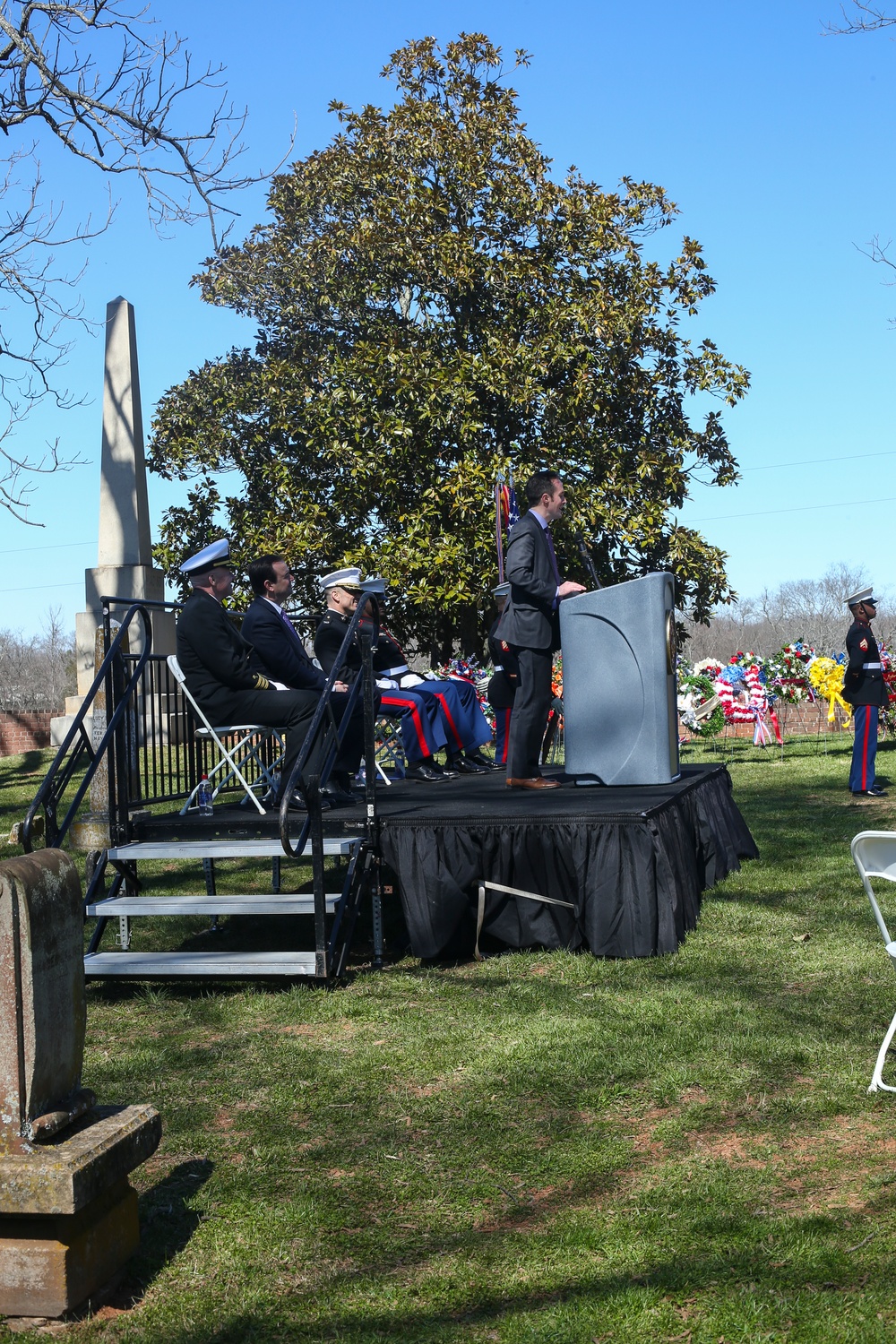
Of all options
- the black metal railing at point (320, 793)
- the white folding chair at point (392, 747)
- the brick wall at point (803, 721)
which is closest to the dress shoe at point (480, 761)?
the white folding chair at point (392, 747)

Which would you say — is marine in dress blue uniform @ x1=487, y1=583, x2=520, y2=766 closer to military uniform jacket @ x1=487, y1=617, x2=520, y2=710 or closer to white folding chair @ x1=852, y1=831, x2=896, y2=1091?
military uniform jacket @ x1=487, y1=617, x2=520, y2=710

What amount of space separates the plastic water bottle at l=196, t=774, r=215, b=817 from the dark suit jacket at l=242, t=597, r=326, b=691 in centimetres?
73

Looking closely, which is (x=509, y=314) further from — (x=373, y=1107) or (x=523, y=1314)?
(x=523, y=1314)

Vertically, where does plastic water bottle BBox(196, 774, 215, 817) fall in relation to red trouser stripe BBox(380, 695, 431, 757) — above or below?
below

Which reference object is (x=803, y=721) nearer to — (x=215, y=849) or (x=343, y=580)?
(x=343, y=580)

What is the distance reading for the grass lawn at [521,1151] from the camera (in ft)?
8.54

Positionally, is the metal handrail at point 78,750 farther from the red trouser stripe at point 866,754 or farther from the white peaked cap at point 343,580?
the red trouser stripe at point 866,754

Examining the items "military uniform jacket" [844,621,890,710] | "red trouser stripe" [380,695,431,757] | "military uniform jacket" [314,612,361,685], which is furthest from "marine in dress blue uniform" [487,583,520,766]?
"military uniform jacket" [844,621,890,710]

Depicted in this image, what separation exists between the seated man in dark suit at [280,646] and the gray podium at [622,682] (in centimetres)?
131

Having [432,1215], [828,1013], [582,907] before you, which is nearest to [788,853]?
[582,907]

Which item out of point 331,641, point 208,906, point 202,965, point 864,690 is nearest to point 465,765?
point 331,641

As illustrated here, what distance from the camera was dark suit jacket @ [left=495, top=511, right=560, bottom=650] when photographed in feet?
21.8

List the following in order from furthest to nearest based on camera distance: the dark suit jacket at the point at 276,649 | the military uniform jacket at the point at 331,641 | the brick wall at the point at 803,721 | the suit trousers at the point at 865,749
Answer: the brick wall at the point at 803,721 < the suit trousers at the point at 865,749 < the military uniform jacket at the point at 331,641 < the dark suit jacket at the point at 276,649

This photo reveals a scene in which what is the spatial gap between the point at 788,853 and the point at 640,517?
10712 mm
